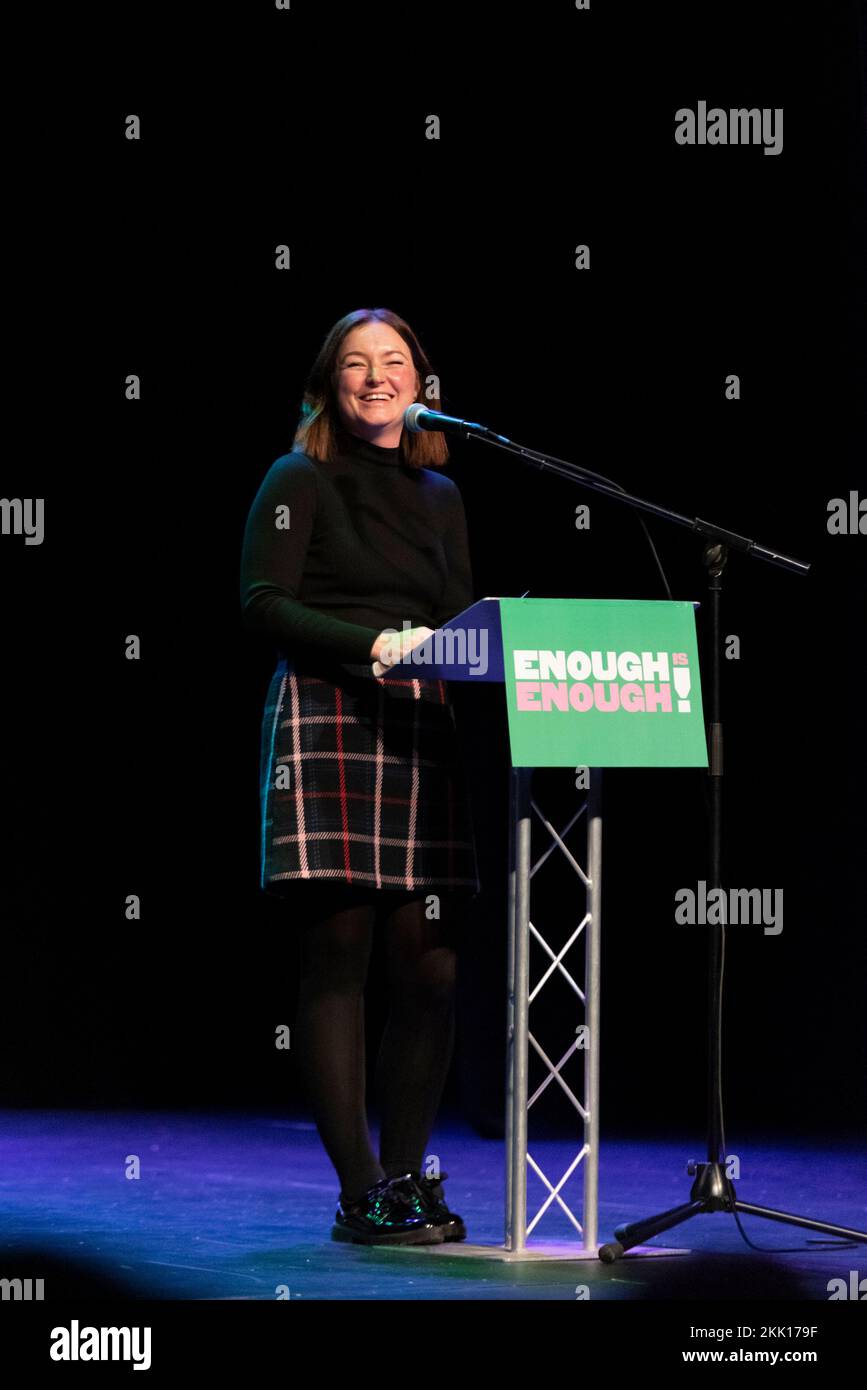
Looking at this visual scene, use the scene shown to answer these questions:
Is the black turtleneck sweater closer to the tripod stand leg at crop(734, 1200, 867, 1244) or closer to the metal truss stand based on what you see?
the metal truss stand

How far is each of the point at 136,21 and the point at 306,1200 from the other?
308cm

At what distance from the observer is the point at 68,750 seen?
5105 mm

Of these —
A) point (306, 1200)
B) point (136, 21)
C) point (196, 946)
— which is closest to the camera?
point (306, 1200)

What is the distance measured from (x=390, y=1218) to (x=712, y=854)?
2.62ft

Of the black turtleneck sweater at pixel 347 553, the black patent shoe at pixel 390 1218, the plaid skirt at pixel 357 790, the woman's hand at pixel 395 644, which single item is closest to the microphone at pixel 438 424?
the black turtleneck sweater at pixel 347 553

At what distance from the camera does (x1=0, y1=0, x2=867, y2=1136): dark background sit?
4859 mm

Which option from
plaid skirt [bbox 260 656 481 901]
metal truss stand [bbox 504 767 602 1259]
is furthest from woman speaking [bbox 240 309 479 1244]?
metal truss stand [bbox 504 767 602 1259]

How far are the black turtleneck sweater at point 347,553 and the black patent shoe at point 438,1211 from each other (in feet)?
2.90

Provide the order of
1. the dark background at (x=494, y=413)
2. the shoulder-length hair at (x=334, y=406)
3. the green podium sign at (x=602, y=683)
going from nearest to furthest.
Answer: the green podium sign at (x=602, y=683) → the shoulder-length hair at (x=334, y=406) → the dark background at (x=494, y=413)

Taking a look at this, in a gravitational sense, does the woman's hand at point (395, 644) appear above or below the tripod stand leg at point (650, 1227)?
above

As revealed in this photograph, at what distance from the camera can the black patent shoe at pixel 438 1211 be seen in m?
3.02

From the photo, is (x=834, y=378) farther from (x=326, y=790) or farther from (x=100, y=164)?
(x=326, y=790)

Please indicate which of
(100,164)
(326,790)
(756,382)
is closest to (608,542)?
(756,382)

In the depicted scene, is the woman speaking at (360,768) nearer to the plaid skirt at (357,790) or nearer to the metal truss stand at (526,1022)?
the plaid skirt at (357,790)
